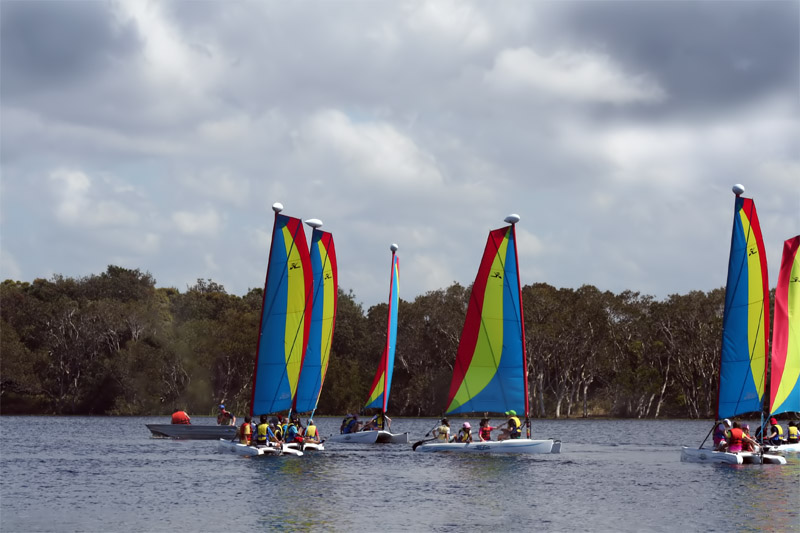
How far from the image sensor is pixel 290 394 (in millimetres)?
56000

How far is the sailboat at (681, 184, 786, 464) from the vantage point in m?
50.6

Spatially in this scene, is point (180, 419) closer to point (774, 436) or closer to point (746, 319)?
point (774, 436)

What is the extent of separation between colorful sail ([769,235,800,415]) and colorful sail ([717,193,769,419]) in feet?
8.43

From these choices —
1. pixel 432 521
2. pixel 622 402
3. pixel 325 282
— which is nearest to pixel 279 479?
pixel 432 521

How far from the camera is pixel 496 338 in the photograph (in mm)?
57125

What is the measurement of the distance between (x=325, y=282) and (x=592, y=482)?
20447 millimetres

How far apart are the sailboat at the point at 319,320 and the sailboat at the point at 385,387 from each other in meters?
7.82

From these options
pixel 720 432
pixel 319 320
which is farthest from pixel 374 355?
pixel 720 432

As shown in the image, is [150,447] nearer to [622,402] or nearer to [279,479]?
[279,479]

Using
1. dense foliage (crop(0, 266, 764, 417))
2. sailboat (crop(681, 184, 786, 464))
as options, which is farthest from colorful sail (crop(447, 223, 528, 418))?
dense foliage (crop(0, 266, 764, 417))

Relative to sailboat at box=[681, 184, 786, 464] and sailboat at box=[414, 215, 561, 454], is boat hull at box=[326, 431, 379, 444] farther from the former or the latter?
sailboat at box=[681, 184, 786, 464]

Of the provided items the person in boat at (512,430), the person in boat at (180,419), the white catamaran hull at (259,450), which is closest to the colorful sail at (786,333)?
the person in boat at (512,430)

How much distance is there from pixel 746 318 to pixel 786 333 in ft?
11.7

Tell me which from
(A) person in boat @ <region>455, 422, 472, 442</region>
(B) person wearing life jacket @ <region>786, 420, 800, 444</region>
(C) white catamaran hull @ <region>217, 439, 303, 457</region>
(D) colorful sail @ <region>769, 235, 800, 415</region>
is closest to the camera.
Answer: (C) white catamaran hull @ <region>217, 439, 303, 457</region>
